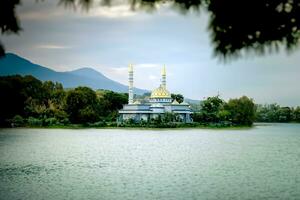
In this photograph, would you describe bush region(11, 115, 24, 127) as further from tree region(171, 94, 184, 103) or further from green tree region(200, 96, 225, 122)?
tree region(171, 94, 184, 103)

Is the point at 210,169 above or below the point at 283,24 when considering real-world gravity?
below

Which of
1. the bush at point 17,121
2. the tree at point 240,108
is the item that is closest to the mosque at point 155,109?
the tree at point 240,108

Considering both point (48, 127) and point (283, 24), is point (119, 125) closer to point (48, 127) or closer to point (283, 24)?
point (48, 127)

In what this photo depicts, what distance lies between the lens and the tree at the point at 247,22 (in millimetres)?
4551

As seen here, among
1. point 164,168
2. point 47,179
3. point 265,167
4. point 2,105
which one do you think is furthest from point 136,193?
point 2,105

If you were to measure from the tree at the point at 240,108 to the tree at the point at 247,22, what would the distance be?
290 feet

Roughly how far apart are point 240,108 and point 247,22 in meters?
88.7

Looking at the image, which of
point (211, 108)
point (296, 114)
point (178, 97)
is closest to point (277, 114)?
point (296, 114)

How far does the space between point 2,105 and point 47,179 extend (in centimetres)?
5975

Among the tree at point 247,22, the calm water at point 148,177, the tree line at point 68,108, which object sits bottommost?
the calm water at point 148,177

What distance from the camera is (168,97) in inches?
3967

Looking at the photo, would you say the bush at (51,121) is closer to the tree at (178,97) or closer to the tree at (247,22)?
the tree at (178,97)

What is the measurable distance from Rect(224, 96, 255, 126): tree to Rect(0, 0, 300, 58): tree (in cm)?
8845

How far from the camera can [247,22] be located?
4.62m
